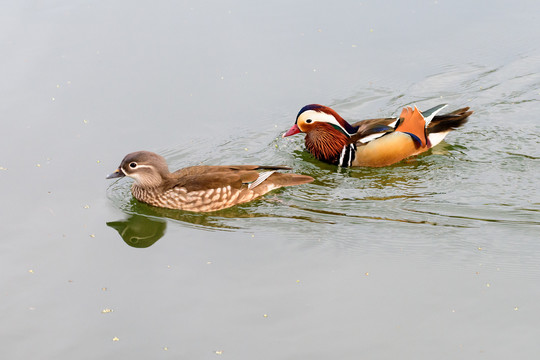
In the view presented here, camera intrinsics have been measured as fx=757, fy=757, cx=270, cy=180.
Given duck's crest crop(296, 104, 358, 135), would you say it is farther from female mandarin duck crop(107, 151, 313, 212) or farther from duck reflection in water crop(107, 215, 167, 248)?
duck reflection in water crop(107, 215, 167, 248)

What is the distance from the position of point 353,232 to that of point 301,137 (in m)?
2.83

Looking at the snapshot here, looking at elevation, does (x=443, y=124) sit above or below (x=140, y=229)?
above

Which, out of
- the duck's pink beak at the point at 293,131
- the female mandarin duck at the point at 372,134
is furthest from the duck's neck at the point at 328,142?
the duck's pink beak at the point at 293,131

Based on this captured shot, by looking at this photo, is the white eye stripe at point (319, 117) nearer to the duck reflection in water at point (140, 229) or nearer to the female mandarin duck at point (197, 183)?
the female mandarin duck at point (197, 183)

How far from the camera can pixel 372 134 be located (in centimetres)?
875

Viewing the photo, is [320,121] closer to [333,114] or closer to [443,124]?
[333,114]

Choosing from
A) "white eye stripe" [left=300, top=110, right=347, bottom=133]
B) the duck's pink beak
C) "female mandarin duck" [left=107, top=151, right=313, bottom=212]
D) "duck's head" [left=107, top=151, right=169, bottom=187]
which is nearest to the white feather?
"female mandarin duck" [left=107, top=151, right=313, bottom=212]

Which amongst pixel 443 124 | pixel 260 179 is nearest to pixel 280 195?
pixel 260 179

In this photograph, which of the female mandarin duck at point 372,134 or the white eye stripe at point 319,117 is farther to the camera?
the white eye stripe at point 319,117

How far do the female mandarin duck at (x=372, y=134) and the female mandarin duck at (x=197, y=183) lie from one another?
964 mm

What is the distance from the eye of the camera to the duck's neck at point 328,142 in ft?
29.2

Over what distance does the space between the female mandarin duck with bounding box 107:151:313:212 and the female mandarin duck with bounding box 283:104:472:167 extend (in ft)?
3.16

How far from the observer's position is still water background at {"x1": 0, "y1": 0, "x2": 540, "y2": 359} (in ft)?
19.0

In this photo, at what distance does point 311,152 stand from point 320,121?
434mm
